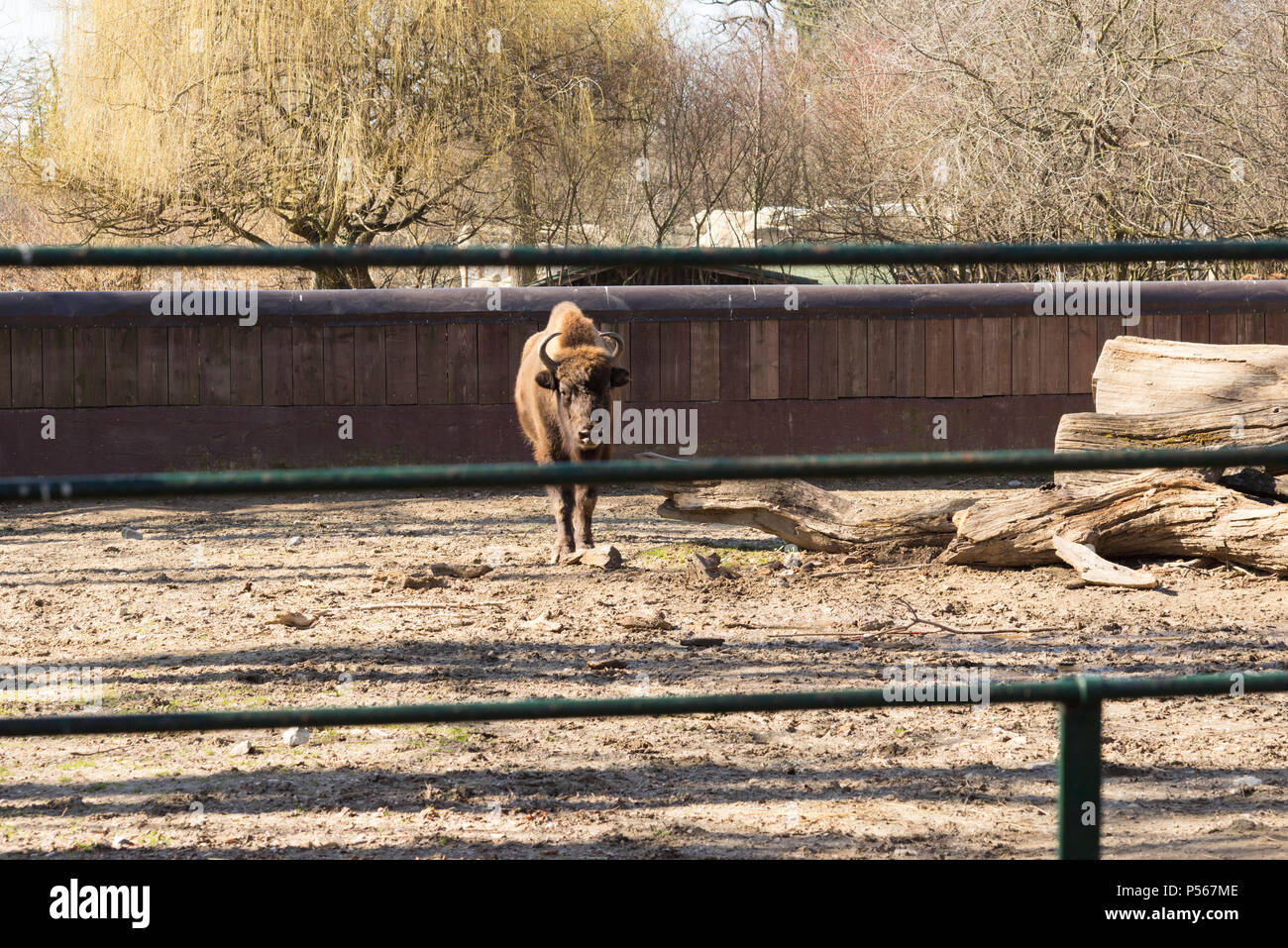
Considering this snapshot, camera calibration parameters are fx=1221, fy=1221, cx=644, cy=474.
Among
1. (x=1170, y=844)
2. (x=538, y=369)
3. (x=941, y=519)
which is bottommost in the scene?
(x=1170, y=844)

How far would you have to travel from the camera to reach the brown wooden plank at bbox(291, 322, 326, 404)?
10.6 meters

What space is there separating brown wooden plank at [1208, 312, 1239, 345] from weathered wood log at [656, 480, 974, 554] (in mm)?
4882

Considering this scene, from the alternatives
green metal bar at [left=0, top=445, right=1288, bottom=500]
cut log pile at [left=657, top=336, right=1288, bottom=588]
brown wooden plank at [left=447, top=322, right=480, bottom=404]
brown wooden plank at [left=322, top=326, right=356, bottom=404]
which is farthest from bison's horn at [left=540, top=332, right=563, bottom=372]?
green metal bar at [left=0, top=445, right=1288, bottom=500]

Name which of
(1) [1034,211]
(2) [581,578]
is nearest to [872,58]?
(1) [1034,211]

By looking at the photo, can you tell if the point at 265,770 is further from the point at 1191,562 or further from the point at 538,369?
the point at 1191,562

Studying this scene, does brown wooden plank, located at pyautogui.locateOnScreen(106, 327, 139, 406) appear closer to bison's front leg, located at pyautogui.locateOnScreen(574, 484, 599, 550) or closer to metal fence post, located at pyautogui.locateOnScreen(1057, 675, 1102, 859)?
bison's front leg, located at pyautogui.locateOnScreen(574, 484, 599, 550)

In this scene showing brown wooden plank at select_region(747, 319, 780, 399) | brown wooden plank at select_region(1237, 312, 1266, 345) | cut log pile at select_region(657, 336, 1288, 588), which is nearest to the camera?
cut log pile at select_region(657, 336, 1288, 588)

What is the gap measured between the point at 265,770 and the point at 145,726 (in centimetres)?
241

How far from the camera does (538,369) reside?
8102 millimetres

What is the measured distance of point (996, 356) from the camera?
11000mm

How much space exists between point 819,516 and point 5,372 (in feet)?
23.6

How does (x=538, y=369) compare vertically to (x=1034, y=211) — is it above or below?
below

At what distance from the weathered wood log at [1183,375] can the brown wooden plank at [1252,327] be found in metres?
3.73

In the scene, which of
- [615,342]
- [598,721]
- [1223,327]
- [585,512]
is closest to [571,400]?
[585,512]
